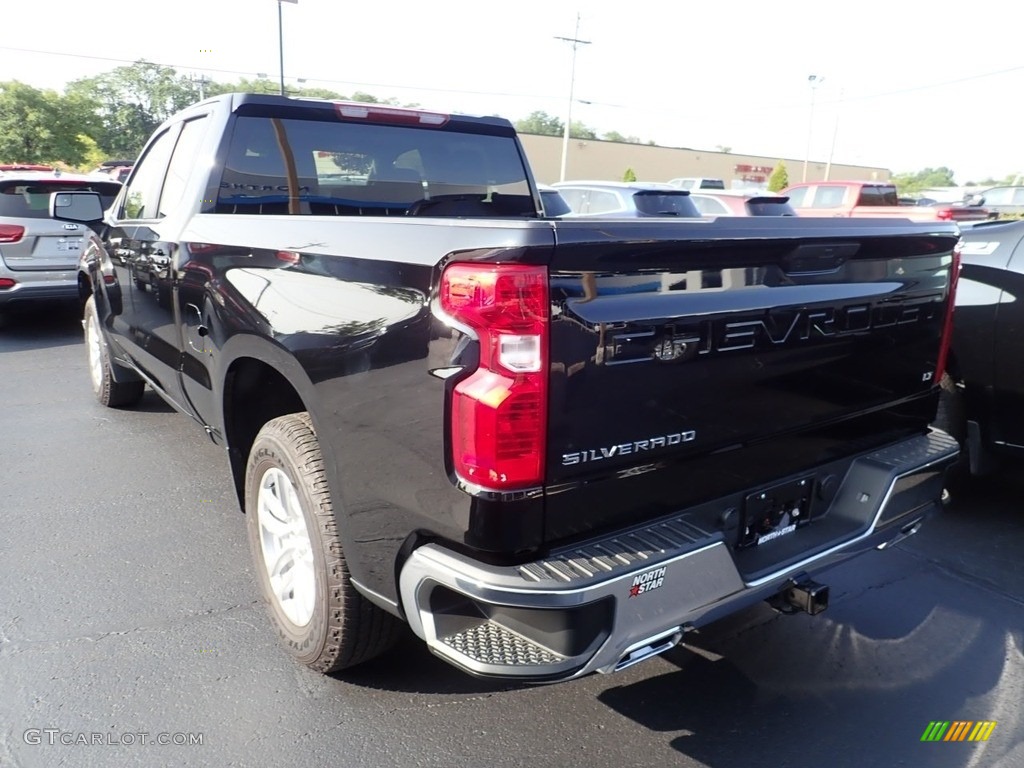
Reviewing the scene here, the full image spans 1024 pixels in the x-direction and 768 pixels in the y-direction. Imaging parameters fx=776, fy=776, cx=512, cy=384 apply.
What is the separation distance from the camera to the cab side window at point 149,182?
13.4ft

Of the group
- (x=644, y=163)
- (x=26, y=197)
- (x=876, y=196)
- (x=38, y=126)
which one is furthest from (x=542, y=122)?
(x=26, y=197)

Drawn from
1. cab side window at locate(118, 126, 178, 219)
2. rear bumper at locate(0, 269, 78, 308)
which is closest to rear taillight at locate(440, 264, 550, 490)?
cab side window at locate(118, 126, 178, 219)

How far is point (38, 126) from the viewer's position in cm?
4872

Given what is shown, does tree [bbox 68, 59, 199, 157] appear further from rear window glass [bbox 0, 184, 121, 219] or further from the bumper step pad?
the bumper step pad

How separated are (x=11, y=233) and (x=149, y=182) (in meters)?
4.69

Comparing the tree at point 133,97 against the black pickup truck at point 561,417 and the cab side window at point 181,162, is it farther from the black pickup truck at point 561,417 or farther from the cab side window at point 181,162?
the black pickup truck at point 561,417

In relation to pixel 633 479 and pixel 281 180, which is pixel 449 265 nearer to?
pixel 633 479

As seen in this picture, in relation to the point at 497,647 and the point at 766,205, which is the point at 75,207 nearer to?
the point at 497,647

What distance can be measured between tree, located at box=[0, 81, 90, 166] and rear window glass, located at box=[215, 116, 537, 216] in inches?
2137

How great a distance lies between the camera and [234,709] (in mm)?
2564

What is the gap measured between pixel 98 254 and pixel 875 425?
4.72 m

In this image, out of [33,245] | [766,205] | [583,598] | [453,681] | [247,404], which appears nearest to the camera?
[583,598]

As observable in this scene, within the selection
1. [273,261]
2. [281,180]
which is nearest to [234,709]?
[273,261]

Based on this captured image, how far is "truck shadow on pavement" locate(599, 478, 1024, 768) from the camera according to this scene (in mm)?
2443
